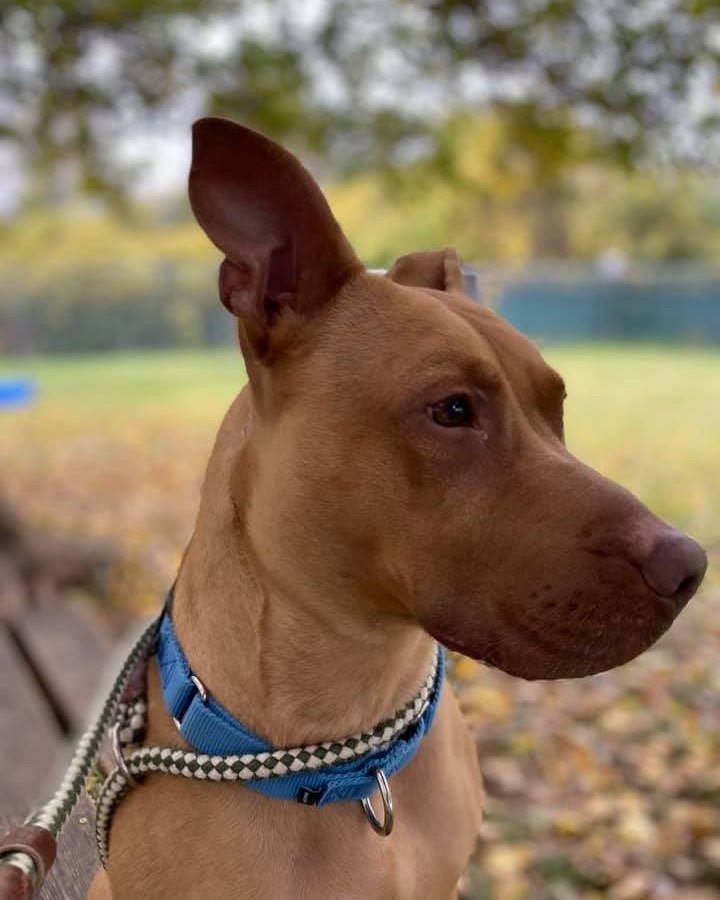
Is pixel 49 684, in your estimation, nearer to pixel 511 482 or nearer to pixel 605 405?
pixel 511 482

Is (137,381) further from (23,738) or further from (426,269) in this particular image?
(426,269)

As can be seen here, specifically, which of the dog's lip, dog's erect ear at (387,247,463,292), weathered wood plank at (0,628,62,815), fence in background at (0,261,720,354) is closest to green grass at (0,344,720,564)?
fence in background at (0,261,720,354)

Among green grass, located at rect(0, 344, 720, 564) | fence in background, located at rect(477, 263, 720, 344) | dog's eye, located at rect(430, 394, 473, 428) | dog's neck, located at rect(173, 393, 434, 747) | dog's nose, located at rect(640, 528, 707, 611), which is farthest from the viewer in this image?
fence in background, located at rect(477, 263, 720, 344)

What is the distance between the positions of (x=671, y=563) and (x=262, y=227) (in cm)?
71

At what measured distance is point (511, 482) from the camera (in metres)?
1.35

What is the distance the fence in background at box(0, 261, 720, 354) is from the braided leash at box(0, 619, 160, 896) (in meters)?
Answer: 18.8

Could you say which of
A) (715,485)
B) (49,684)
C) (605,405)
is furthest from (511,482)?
(605,405)

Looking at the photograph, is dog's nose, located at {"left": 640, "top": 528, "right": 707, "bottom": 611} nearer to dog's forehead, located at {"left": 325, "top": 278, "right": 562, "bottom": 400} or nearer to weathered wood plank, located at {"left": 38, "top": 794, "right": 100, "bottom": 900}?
dog's forehead, located at {"left": 325, "top": 278, "right": 562, "bottom": 400}

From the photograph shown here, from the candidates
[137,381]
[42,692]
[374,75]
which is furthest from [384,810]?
[137,381]

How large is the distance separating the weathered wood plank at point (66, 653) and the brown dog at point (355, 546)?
8.35 ft

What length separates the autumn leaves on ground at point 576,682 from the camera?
339 cm

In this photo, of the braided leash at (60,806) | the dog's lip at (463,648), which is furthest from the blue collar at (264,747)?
the dog's lip at (463,648)

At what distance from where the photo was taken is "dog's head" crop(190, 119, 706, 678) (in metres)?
1.28

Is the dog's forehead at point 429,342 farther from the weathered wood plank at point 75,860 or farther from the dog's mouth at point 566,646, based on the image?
the weathered wood plank at point 75,860
